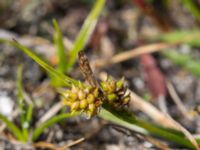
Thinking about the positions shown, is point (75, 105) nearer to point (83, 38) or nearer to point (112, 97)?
point (112, 97)

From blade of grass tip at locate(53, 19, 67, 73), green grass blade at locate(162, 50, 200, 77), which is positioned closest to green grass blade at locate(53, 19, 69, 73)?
blade of grass tip at locate(53, 19, 67, 73)

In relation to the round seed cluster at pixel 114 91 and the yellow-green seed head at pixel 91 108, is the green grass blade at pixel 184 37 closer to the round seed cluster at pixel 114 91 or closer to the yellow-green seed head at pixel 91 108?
the round seed cluster at pixel 114 91

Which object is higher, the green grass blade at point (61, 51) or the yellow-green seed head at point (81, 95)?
the green grass blade at point (61, 51)

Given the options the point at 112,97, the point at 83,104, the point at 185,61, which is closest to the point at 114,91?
the point at 112,97

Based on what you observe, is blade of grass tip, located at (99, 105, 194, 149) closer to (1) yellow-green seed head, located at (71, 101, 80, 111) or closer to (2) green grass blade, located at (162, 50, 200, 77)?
(1) yellow-green seed head, located at (71, 101, 80, 111)

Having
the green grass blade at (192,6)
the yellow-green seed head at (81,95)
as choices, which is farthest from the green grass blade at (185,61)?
the yellow-green seed head at (81,95)
